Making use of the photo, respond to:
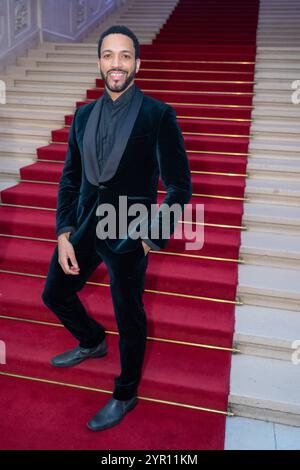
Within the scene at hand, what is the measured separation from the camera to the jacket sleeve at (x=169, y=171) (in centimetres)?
165

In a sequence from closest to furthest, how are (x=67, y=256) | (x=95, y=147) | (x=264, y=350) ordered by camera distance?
1. (x=95, y=147)
2. (x=67, y=256)
3. (x=264, y=350)

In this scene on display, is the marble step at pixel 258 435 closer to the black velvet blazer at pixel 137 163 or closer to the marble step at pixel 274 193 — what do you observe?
the black velvet blazer at pixel 137 163

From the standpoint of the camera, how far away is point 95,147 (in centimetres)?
170

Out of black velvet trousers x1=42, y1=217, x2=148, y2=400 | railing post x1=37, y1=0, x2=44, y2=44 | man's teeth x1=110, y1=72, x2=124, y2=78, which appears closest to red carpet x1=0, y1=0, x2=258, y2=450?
black velvet trousers x1=42, y1=217, x2=148, y2=400

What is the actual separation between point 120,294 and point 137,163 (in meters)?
0.57

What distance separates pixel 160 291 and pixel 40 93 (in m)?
3.67

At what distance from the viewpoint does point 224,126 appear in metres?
4.26

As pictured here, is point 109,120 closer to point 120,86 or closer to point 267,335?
point 120,86

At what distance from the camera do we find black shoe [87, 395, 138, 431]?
1.97 m

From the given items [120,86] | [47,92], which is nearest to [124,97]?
[120,86]

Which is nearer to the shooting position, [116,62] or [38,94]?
[116,62]

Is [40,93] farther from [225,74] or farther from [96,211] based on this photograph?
[96,211]

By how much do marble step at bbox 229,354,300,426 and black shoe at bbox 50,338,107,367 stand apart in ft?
2.54

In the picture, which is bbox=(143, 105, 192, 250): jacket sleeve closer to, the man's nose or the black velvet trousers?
the black velvet trousers
